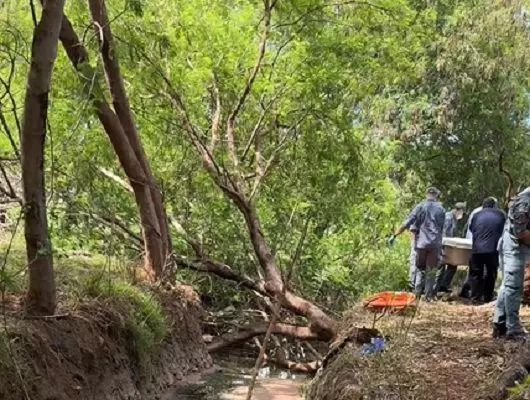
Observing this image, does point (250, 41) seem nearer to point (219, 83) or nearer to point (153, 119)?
point (219, 83)

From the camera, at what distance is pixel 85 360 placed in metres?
7.13

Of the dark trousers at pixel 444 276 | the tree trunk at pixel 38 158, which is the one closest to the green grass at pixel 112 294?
the tree trunk at pixel 38 158

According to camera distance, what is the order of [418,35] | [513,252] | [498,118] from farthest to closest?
[498,118]
[418,35]
[513,252]

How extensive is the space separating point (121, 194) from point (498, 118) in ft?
47.2

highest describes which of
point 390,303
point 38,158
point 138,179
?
point 138,179

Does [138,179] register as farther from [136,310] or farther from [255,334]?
[255,334]

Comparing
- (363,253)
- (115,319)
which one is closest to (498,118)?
(363,253)

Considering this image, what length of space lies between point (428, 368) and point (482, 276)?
5.51 m

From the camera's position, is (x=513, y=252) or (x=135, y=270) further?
(x=135, y=270)

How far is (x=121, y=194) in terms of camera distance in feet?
43.2

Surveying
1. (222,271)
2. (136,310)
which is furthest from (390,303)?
(222,271)

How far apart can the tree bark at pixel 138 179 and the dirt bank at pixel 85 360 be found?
32.8 inches

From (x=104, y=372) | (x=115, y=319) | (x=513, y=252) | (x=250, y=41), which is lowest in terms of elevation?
(x=104, y=372)

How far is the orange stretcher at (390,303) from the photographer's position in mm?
9289
